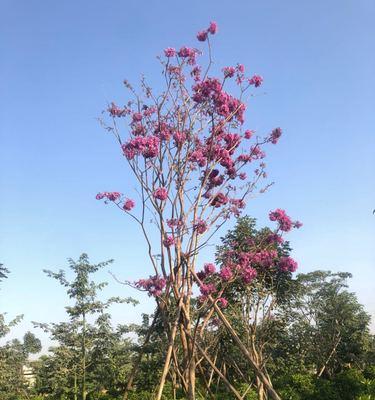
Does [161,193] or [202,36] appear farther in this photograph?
[202,36]

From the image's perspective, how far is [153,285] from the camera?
18.7 ft

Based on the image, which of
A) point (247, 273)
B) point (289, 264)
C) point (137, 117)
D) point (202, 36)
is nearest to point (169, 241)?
point (247, 273)

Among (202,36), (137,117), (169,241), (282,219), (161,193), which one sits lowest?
(169,241)

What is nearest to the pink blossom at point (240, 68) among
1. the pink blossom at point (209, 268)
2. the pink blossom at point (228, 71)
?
the pink blossom at point (228, 71)

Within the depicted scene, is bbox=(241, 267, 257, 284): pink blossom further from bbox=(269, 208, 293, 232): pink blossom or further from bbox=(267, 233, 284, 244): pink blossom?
bbox=(269, 208, 293, 232): pink blossom

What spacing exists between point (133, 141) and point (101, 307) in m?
7.50

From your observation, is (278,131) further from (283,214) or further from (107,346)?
(107,346)

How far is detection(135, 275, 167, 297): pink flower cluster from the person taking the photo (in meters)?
5.64

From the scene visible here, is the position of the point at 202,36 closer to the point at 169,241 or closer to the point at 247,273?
the point at 169,241

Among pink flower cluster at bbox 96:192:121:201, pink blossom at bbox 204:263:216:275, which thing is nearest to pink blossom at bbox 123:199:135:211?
pink flower cluster at bbox 96:192:121:201

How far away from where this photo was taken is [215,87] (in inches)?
237

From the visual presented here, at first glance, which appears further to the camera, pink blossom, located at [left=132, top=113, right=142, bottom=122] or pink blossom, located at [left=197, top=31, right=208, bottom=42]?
pink blossom, located at [left=132, top=113, right=142, bottom=122]

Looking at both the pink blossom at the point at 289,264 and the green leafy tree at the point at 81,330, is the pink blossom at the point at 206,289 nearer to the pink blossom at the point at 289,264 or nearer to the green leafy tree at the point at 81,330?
the pink blossom at the point at 289,264

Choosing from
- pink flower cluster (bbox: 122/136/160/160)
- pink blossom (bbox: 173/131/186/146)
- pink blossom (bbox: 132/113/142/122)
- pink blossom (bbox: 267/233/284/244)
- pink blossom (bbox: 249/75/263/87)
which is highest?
pink blossom (bbox: 249/75/263/87)
